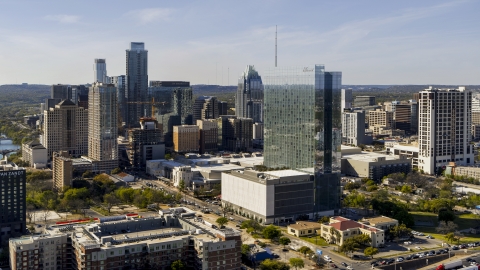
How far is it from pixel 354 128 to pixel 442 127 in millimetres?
20255

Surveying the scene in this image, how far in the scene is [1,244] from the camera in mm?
25656

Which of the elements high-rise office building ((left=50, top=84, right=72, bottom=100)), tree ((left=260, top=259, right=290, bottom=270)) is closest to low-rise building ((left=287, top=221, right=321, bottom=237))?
tree ((left=260, top=259, right=290, bottom=270))

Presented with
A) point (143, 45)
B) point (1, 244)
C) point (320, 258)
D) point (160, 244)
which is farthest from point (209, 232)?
point (143, 45)

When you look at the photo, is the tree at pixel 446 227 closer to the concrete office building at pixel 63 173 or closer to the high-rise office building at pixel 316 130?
the high-rise office building at pixel 316 130

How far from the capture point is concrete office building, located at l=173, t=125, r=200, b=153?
56.8 meters

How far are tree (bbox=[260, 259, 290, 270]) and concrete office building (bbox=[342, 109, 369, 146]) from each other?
148 ft

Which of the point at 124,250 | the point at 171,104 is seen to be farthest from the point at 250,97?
the point at 124,250

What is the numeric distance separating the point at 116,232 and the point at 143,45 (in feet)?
209

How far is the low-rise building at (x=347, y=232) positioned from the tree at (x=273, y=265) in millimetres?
4900

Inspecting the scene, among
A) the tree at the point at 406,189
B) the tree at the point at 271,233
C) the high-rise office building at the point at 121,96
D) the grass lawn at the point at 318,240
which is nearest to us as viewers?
the tree at the point at 271,233

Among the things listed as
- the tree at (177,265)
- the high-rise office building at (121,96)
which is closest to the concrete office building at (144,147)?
the tree at (177,265)

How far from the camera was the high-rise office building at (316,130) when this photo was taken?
105 ft

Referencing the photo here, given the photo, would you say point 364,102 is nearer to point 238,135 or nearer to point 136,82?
point 136,82

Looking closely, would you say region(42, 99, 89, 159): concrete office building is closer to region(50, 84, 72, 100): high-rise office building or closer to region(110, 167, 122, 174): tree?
region(110, 167, 122, 174): tree
